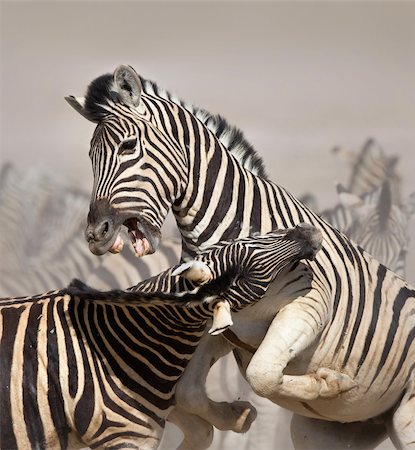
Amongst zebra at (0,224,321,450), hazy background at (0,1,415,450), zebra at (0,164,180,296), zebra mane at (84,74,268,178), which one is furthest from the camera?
hazy background at (0,1,415,450)

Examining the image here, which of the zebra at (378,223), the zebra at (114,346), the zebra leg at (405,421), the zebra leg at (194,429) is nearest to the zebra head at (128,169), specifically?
the zebra at (114,346)

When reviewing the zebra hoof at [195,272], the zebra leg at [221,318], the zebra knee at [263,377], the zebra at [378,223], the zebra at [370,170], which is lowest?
the zebra knee at [263,377]

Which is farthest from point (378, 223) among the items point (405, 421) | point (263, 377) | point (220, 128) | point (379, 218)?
point (263, 377)

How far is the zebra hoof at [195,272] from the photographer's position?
372 centimetres

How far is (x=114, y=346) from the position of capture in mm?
4016

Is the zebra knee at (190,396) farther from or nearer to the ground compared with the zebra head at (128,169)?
nearer to the ground

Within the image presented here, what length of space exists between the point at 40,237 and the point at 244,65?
5389mm

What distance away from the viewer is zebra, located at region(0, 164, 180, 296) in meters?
8.08

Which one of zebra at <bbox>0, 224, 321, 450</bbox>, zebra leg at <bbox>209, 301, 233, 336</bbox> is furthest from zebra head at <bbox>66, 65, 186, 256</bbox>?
zebra leg at <bbox>209, 301, 233, 336</bbox>

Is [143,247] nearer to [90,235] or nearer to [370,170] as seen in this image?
[90,235]

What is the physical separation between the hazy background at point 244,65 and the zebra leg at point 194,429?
7477 mm

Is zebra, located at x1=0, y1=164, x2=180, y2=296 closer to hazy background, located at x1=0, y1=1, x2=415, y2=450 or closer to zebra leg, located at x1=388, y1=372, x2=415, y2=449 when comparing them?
hazy background, located at x1=0, y1=1, x2=415, y2=450

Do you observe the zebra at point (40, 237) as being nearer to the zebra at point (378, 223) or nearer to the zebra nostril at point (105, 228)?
the zebra at point (378, 223)

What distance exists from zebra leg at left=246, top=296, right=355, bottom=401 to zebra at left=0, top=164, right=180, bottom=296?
320cm
